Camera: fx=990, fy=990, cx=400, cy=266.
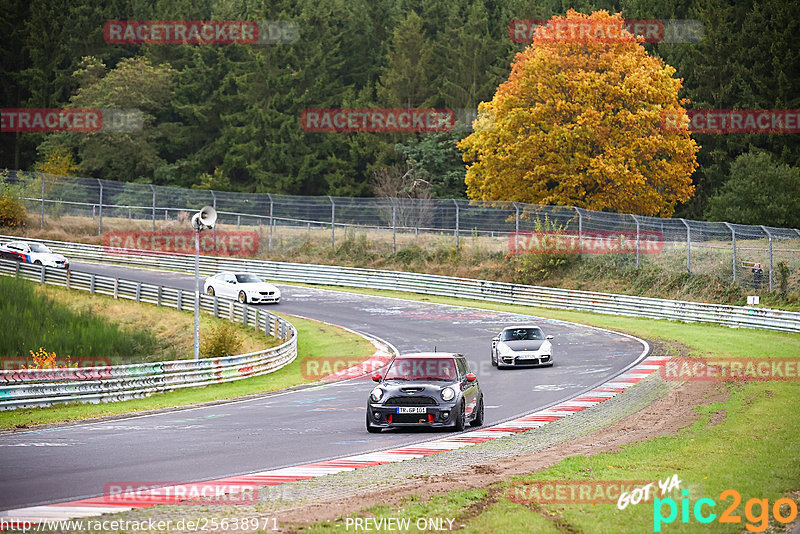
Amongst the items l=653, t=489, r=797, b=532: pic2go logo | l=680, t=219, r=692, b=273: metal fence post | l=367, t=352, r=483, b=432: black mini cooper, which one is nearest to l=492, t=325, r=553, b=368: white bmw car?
l=367, t=352, r=483, b=432: black mini cooper

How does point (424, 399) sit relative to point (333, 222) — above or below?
below

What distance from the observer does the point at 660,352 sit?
30.7m

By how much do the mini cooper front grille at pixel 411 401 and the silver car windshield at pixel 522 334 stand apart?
1196 centimetres

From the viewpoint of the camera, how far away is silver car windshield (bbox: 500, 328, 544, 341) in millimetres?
29375

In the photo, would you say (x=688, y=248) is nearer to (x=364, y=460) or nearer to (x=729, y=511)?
(x=364, y=460)

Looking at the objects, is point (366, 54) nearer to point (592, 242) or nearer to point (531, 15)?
point (531, 15)

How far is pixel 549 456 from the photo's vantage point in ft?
47.8

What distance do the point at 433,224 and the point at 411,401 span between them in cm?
3826

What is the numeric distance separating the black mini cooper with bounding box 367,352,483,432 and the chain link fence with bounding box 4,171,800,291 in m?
26.1

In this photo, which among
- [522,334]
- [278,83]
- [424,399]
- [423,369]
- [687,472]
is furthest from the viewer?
[278,83]

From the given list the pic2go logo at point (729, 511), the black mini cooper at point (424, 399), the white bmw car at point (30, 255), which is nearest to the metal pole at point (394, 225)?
the white bmw car at point (30, 255)

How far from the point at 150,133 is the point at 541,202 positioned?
144 ft

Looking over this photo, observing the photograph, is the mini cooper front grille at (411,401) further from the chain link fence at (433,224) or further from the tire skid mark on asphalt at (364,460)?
the chain link fence at (433,224)

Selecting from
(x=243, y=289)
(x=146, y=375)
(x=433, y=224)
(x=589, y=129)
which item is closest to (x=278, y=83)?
(x=433, y=224)
